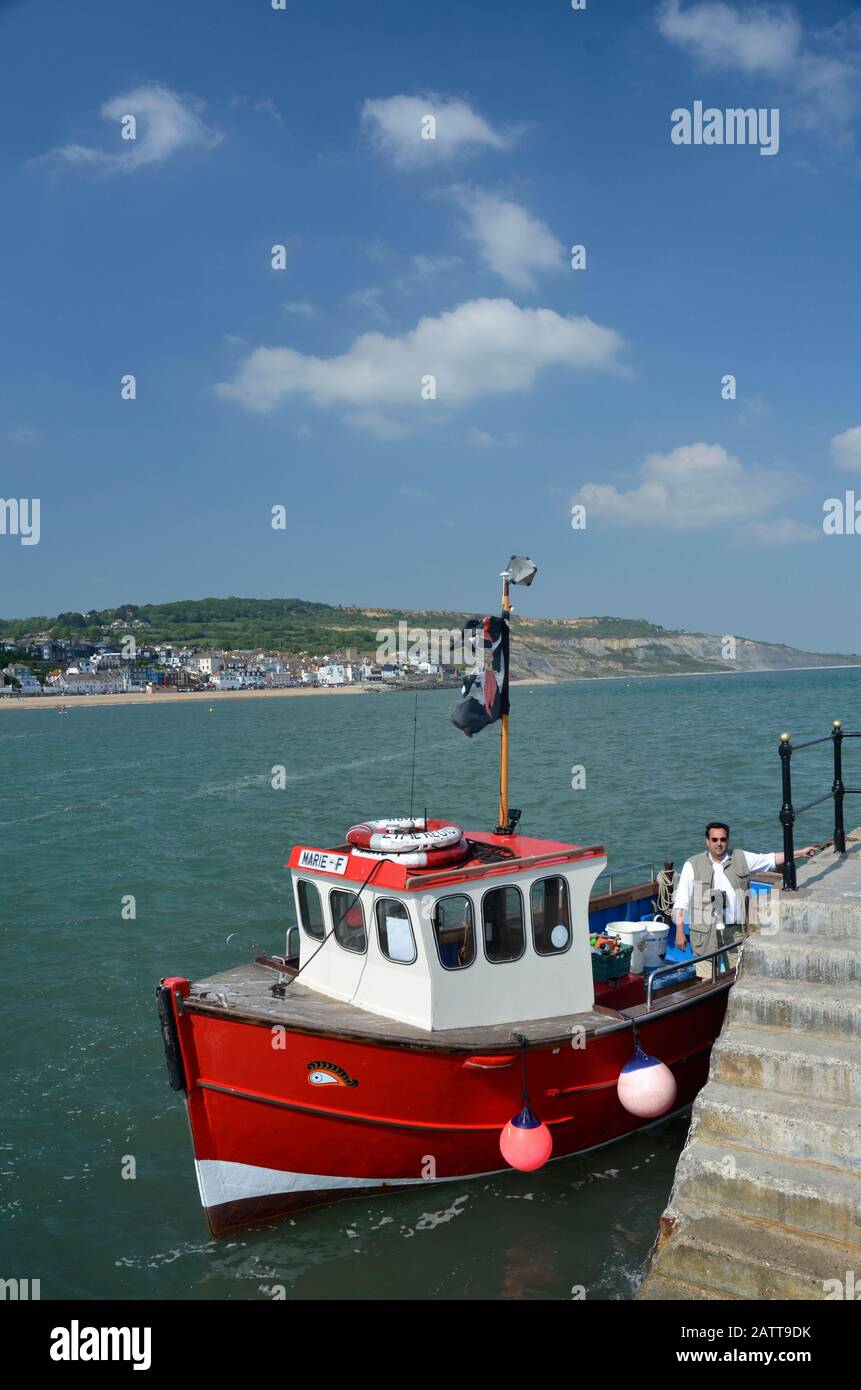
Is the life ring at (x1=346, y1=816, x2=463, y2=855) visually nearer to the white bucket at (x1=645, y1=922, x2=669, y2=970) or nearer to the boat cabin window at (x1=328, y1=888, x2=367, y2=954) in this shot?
the boat cabin window at (x1=328, y1=888, x2=367, y2=954)

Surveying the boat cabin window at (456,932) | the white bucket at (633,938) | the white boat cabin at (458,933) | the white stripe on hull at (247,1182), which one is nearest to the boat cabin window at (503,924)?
the white boat cabin at (458,933)

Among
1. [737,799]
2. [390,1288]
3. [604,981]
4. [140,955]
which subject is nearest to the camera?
[390,1288]

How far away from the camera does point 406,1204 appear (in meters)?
8.73

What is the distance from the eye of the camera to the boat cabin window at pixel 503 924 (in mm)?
8594

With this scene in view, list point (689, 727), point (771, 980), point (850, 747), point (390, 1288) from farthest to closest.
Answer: point (689, 727), point (850, 747), point (390, 1288), point (771, 980)

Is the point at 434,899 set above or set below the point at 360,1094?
above

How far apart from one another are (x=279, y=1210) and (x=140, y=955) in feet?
27.0

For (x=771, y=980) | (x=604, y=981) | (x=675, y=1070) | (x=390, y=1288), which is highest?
(x=771, y=980)

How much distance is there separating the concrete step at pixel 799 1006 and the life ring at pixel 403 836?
300 centimetres

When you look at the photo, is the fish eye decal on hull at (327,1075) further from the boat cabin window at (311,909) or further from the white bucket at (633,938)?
the white bucket at (633,938)

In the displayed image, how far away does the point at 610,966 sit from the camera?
34.7ft

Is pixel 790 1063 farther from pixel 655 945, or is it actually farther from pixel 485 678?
pixel 655 945

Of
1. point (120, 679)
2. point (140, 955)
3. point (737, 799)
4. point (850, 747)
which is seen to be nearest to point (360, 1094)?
point (140, 955)

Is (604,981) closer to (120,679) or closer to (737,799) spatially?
(737,799)
